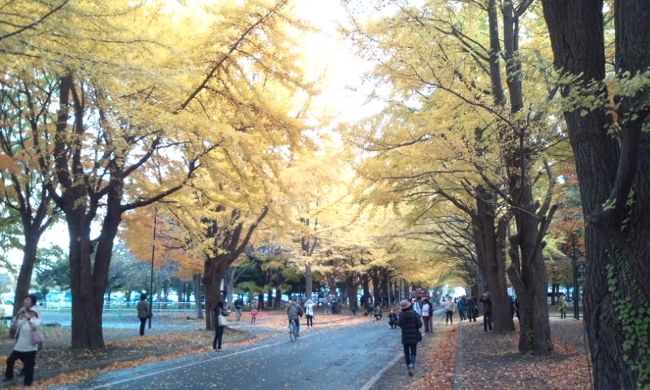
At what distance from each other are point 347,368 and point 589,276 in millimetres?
7652

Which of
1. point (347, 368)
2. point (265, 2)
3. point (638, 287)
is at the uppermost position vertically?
point (265, 2)

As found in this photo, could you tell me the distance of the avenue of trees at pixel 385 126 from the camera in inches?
220

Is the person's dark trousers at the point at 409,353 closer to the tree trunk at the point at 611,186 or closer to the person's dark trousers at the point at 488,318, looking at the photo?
the tree trunk at the point at 611,186

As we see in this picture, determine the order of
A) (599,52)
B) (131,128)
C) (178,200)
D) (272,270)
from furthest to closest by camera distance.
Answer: (272,270)
(178,200)
(131,128)
(599,52)

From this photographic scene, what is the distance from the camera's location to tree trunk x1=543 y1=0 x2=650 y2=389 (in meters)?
5.32

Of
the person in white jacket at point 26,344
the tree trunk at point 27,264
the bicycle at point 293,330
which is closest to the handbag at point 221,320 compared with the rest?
the bicycle at point 293,330

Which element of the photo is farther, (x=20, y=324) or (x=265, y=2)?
(x=265, y=2)

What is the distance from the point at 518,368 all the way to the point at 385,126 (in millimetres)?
5789

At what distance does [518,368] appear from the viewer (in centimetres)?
1083

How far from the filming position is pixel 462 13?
1205 centimetres

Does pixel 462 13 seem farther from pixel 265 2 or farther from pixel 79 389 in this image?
pixel 79 389

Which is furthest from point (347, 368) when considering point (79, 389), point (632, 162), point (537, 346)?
point (632, 162)

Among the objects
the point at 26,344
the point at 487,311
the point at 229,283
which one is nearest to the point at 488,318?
the point at 487,311

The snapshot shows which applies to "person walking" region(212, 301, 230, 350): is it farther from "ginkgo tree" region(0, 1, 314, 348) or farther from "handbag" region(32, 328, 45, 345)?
Answer: "handbag" region(32, 328, 45, 345)
